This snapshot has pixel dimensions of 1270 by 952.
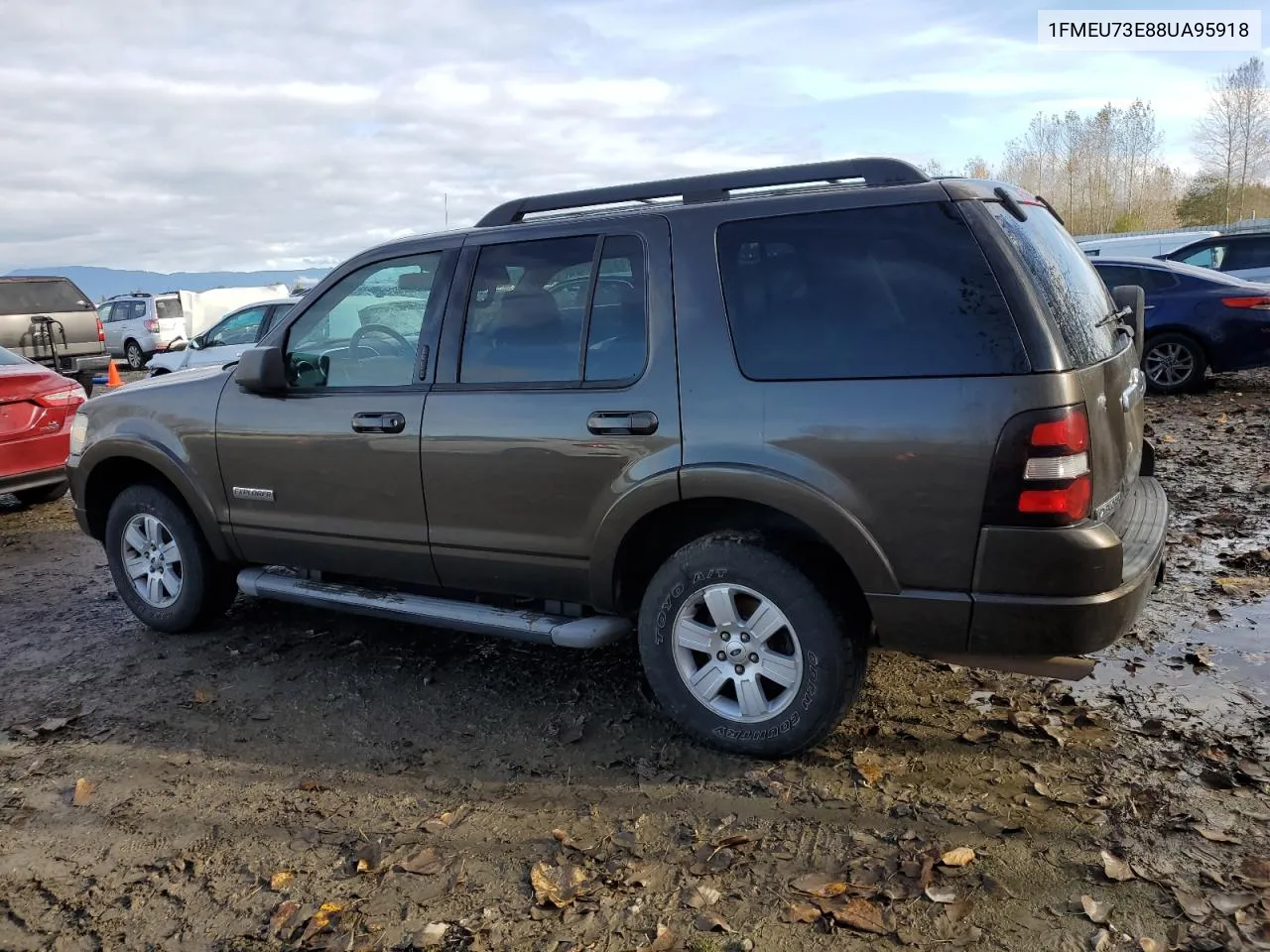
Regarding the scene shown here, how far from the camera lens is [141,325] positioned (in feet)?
84.3

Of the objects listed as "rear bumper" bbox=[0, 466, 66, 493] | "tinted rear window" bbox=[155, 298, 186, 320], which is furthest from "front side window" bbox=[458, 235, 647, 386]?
"tinted rear window" bbox=[155, 298, 186, 320]

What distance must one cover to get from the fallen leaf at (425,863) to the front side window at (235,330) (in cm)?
1200

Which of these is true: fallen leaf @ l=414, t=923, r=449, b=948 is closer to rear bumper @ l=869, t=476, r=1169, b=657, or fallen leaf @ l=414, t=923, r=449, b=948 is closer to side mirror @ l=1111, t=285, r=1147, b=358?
rear bumper @ l=869, t=476, r=1169, b=657

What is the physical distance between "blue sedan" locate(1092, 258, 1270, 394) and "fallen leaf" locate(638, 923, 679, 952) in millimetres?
9794

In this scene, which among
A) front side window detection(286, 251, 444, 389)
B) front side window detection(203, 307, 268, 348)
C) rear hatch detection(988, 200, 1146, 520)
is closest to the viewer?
rear hatch detection(988, 200, 1146, 520)

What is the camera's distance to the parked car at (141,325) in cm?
2564

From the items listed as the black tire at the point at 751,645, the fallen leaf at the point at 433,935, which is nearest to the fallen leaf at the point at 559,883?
the fallen leaf at the point at 433,935

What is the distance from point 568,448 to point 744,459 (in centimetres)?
70

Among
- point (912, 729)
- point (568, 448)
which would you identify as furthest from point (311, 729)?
point (912, 729)

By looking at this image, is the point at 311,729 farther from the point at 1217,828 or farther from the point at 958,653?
→ the point at 1217,828

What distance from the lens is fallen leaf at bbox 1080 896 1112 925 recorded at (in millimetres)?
2639

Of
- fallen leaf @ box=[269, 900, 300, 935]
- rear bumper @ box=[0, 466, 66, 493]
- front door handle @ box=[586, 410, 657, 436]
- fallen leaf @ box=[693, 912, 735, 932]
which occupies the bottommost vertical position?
fallen leaf @ box=[693, 912, 735, 932]

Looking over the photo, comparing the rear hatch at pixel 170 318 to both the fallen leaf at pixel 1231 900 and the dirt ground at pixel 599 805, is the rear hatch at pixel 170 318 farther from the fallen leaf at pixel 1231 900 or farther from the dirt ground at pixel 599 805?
the fallen leaf at pixel 1231 900

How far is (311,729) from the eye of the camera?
13.2 feet
